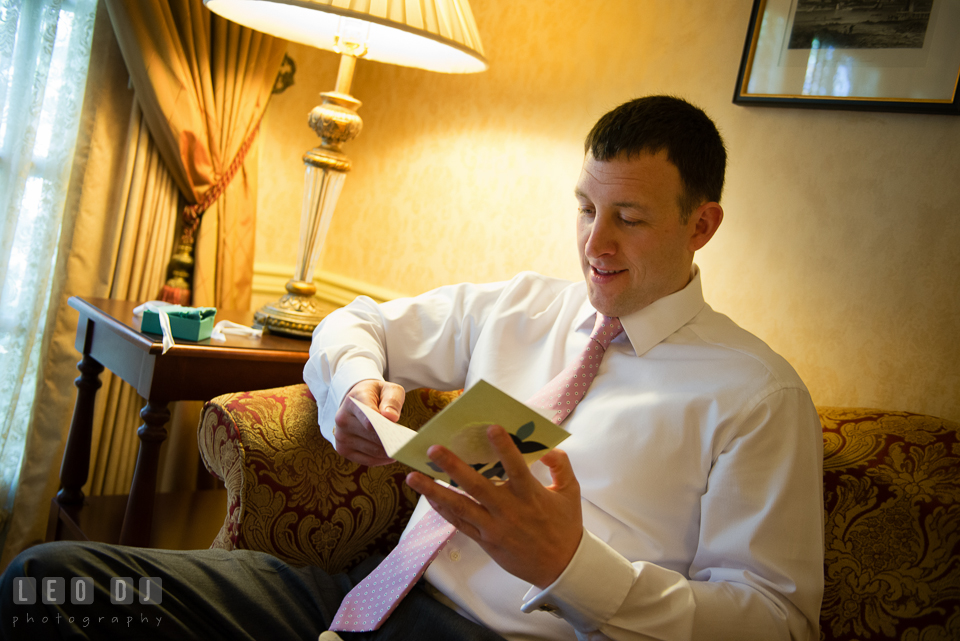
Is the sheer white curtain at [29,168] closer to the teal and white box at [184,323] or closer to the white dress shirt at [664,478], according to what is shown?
the teal and white box at [184,323]

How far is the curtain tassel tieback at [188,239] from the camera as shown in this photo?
2.16m

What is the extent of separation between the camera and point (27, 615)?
0.92m

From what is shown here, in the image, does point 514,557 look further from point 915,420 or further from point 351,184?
point 351,184

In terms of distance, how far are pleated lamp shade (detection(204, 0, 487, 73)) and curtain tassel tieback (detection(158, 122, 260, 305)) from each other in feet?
1.69

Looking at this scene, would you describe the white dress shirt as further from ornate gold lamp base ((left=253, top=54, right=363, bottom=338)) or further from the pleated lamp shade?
the pleated lamp shade

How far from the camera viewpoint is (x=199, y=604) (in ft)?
3.46

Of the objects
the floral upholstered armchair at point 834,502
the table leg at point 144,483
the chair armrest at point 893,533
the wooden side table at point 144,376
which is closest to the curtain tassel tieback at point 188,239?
the wooden side table at point 144,376

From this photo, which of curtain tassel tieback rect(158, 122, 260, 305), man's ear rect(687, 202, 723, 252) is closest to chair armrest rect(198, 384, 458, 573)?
man's ear rect(687, 202, 723, 252)

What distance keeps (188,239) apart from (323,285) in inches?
21.4

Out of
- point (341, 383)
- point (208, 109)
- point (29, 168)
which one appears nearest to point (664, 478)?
point (341, 383)

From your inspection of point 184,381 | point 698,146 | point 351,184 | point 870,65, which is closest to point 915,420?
Answer: point 698,146

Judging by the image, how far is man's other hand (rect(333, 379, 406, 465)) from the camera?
3.63 feet

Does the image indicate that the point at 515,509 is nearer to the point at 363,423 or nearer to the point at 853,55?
the point at 363,423

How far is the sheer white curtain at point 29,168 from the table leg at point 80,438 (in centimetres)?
25
